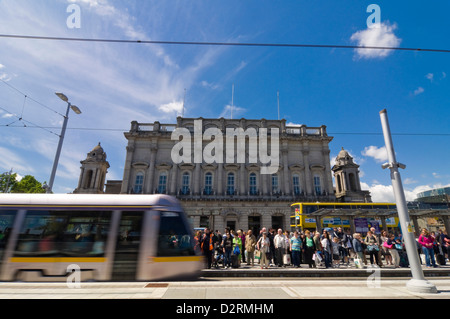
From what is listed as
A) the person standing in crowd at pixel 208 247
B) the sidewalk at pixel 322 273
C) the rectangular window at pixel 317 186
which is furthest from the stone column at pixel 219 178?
the sidewalk at pixel 322 273

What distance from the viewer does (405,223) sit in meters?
6.36

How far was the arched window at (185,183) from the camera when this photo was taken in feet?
104

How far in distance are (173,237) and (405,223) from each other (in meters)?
7.02

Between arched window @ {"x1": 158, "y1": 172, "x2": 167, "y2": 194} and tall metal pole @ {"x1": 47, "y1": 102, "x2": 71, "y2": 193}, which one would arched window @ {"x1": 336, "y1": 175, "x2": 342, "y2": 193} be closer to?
arched window @ {"x1": 158, "y1": 172, "x2": 167, "y2": 194}

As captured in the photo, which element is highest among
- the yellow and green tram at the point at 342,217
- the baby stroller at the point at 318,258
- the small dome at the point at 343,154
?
the small dome at the point at 343,154

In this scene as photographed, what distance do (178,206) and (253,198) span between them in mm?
23670

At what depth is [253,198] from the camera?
30812 millimetres

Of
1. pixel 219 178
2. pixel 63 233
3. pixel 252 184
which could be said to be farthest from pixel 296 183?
pixel 63 233

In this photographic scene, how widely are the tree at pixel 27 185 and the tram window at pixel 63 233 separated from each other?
42.7 meters

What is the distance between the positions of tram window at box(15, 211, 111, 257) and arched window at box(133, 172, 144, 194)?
25.1 meters

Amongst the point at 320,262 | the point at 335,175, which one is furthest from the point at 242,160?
the point at 320,262

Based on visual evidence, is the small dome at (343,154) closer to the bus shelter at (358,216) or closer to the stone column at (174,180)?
the bus shelter at (358,216)

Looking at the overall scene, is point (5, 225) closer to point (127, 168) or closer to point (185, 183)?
point (185, 183)
